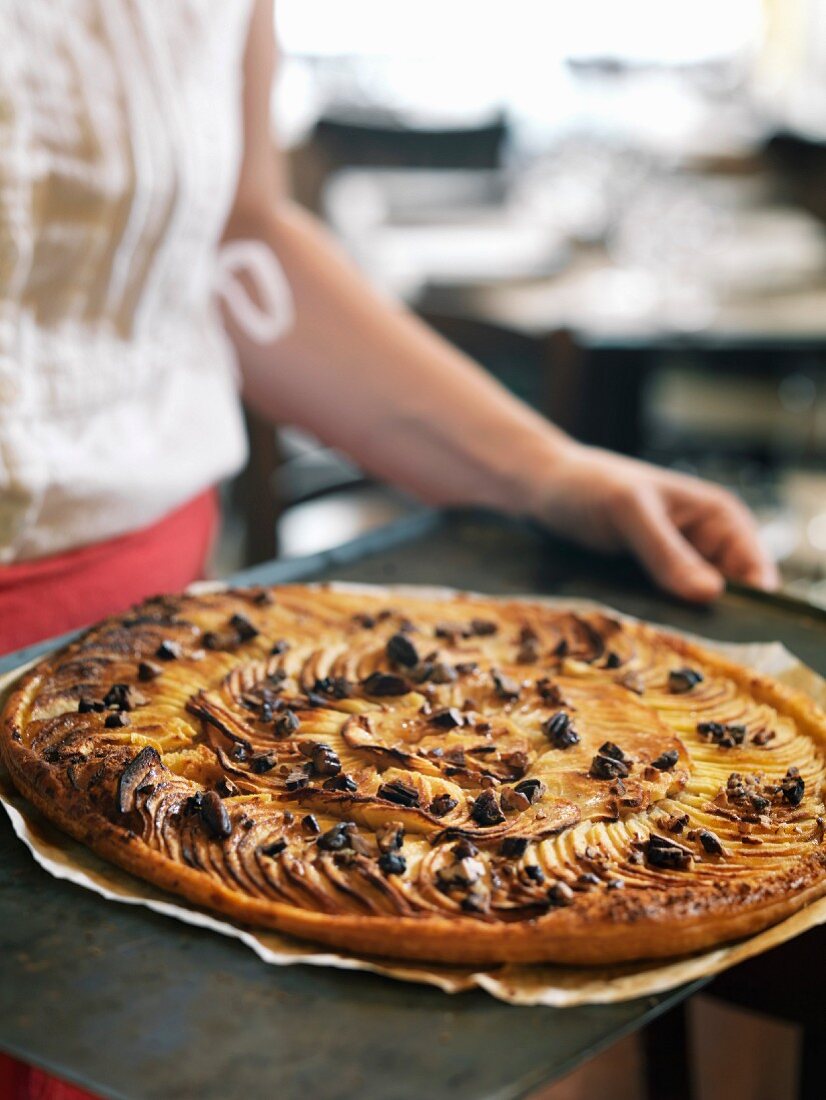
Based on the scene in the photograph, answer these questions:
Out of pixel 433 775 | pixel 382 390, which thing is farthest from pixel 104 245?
pixel 433 775

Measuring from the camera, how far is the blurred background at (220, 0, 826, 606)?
4348mm

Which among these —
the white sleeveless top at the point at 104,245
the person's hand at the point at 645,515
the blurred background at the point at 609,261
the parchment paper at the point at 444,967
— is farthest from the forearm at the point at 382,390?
the parchment paper at the point at 444,967

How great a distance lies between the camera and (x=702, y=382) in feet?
18.8

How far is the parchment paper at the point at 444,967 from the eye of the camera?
3.97 feet

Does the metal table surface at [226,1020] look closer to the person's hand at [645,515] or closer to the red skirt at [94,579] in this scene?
the red skirt at [94,579]

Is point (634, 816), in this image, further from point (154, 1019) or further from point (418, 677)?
point (154, 1019)

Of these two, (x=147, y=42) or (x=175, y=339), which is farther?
(x=175, y=339)

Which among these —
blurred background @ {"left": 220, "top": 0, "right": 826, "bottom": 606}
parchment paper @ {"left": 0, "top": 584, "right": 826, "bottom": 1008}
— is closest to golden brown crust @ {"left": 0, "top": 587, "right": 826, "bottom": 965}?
parchment paper @ {"left": 0, "top": 584, "right": 826, "bottom": 1008}

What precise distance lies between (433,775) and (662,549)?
2.76ft

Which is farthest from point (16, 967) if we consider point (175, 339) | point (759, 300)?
point (759, 300)

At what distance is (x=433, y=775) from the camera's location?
1499 millimetres

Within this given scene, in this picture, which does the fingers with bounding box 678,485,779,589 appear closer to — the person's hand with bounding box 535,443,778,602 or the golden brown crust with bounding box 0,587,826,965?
the person's hand with bounding box 535,443,778,602

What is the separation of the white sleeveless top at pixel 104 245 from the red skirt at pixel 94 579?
0.03 meters

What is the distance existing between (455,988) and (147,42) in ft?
4.59
